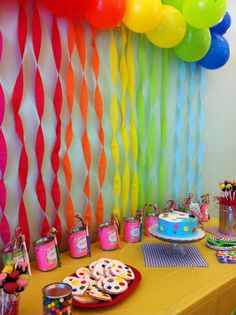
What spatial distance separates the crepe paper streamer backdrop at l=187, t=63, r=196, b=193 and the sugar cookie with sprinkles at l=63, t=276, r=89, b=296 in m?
1.17

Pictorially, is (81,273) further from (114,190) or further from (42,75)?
(42,75)

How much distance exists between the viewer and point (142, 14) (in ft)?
4.81

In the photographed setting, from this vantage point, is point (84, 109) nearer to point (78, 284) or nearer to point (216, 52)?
point (78, 284)

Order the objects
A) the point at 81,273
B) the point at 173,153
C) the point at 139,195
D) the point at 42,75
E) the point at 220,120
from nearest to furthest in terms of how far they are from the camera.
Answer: the point at 81,273
the point at 42,75
the point at 139,195
the point at 173,153
the point at 220,120

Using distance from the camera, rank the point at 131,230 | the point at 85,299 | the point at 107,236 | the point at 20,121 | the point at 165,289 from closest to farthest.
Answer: the point at 85,299 < the point at 165,289 < the point at 20,121 < the point at 107,236 < the point at 131,230

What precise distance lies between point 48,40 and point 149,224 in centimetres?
99

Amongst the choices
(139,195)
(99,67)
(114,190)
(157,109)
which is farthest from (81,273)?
(157,109)

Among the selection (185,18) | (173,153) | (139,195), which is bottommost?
(139,195)

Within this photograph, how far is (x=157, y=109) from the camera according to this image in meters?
1.90

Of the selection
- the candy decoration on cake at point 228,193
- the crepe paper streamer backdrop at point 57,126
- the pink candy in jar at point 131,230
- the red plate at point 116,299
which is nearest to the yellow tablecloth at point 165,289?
the red plate at point 116,299

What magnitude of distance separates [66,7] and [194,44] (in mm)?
748

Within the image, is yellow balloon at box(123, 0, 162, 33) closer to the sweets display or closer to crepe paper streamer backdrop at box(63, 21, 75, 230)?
crepe paper streamer backdrop at box(63, 21, 75, 230)

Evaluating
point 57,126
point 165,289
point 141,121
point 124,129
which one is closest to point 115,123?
point 124,129

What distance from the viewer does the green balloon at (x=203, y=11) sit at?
157 cm
